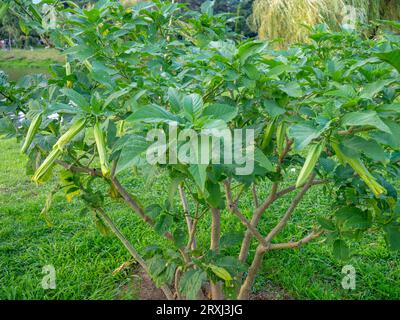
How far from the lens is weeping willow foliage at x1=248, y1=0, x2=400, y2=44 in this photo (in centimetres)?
600

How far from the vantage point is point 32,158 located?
1175 mm

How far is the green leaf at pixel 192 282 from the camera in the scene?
1.07m

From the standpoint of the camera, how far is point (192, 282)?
42.9 inches

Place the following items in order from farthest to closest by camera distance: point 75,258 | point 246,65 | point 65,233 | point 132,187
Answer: point 132,187 → point 65,233 → point 75,258 → point 246,65

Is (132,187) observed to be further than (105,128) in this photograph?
Yes

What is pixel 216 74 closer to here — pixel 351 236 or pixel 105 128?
pixel 105 128

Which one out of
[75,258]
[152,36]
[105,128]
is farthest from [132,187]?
[105,128]

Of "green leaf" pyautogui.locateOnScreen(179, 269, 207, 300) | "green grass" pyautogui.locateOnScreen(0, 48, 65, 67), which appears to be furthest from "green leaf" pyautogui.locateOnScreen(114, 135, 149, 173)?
"green grass" pyautogui.locateOnScreen(0, 48, 65, 67)

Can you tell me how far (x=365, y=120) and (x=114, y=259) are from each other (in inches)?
61.6

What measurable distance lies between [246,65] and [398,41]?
13.9 inches

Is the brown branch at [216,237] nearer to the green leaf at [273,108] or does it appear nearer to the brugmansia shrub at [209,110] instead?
the brugmansia shrub at [209,110]

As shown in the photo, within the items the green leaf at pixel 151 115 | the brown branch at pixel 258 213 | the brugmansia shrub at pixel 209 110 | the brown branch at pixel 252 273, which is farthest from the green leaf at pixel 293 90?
the brown branch at pixel 252 273

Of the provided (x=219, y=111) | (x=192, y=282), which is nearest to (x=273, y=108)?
(x=219, y=111)
